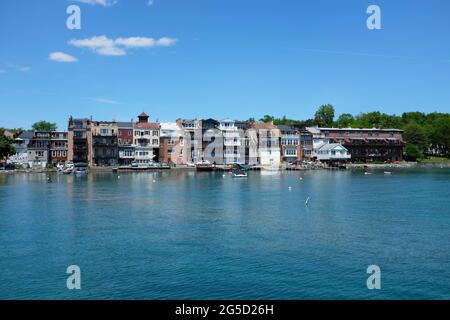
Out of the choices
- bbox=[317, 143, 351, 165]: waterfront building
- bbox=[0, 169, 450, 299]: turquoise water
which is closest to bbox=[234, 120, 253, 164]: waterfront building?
bbox=[317, 143, 351, 165]: waterfront building

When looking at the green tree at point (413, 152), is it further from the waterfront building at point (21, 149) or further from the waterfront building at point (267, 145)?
the waterfront building at point (21, 149)

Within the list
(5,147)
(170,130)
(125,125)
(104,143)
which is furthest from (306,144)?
(5,147)

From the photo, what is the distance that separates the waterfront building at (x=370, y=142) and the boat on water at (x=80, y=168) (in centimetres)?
6367

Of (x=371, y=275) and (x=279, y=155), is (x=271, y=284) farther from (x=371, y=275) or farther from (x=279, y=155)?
(x=279, y=155)

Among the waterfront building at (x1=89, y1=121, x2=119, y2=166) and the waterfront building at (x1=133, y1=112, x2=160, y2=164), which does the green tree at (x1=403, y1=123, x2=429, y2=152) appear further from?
the waterfront building at (x1=89, y1=121, x2=119, y2=166)

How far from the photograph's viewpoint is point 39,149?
114 m

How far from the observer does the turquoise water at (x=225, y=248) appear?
71.5ft

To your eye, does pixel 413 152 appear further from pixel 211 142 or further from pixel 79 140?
pixel 79 140

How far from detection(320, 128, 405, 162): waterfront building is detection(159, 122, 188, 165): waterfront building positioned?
133 feet

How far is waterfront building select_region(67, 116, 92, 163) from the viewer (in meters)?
113

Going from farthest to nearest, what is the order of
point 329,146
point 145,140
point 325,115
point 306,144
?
point 325,115 < point 329,146 < point 306,144 < point 145,140

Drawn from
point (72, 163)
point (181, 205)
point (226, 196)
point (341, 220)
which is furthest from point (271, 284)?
point (72, 163)

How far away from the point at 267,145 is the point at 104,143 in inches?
1543

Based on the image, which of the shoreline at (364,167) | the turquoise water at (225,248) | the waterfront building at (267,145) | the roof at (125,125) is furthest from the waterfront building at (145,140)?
the turquoise water at (225,248)
